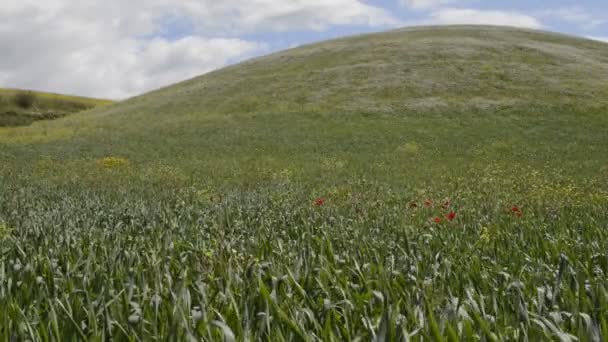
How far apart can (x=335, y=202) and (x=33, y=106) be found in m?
104

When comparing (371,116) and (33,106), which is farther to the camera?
(33,106)

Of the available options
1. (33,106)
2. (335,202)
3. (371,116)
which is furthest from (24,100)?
(335,202)

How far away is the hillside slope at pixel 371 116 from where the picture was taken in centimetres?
3098

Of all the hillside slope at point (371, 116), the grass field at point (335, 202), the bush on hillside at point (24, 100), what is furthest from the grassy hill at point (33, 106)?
the hillside slope at point (371, 116)

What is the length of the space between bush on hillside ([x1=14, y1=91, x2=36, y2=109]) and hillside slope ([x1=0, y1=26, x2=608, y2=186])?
1838 inches

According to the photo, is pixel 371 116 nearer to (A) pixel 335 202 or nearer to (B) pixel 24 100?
(A) pixel 335 202

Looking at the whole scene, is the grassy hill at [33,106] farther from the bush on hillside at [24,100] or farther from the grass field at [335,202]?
the grass field at [335,202]

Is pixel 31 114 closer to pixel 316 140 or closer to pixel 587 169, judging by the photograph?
pixel 316 140

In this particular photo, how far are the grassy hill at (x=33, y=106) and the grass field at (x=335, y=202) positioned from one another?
29.6 metres

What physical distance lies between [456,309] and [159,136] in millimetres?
40174

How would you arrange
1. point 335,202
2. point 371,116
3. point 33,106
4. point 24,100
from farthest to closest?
point 24,100 → point 33,106 → point 371,116 → point 335,202

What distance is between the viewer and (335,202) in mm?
14023

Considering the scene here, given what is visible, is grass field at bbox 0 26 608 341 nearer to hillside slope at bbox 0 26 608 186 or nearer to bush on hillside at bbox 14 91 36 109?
hillside slope at bbox 0 26 608 186

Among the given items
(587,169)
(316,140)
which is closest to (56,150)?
(316,140)
